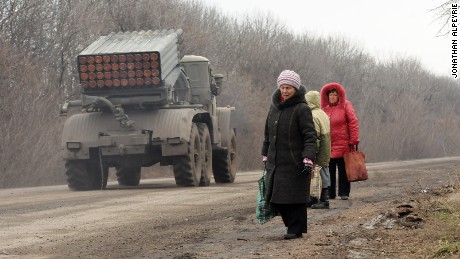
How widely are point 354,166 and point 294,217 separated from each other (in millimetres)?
5676

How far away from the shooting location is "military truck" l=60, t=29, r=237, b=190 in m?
22.4

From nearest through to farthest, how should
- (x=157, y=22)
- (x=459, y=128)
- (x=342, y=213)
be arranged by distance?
1. (x=342, y=213)
2. (x=157, y=22)
3. (x=459, y=128)

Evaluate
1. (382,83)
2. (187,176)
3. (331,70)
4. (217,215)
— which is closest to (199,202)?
(217,215)

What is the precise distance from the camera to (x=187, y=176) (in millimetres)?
22766

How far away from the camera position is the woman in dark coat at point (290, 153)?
11.3m

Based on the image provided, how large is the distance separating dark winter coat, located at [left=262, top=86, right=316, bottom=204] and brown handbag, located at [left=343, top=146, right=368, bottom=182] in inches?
215

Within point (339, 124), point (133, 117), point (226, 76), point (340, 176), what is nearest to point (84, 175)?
point (133, 117)

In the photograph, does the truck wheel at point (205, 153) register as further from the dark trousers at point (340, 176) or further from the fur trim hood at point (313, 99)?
the fur trim hood at point (313, 99)

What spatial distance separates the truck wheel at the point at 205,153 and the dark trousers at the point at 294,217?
39.7 ft

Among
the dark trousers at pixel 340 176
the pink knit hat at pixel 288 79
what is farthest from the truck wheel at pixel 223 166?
the pink knit hat at pixel 288 79

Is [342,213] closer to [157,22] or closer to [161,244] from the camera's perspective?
[161,244]

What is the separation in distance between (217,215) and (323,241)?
4.21 metres

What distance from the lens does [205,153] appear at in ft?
78.7

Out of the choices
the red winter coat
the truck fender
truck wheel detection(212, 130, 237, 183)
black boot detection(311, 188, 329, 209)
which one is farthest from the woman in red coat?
truck wheel detection(212, 130, 237, 183)
